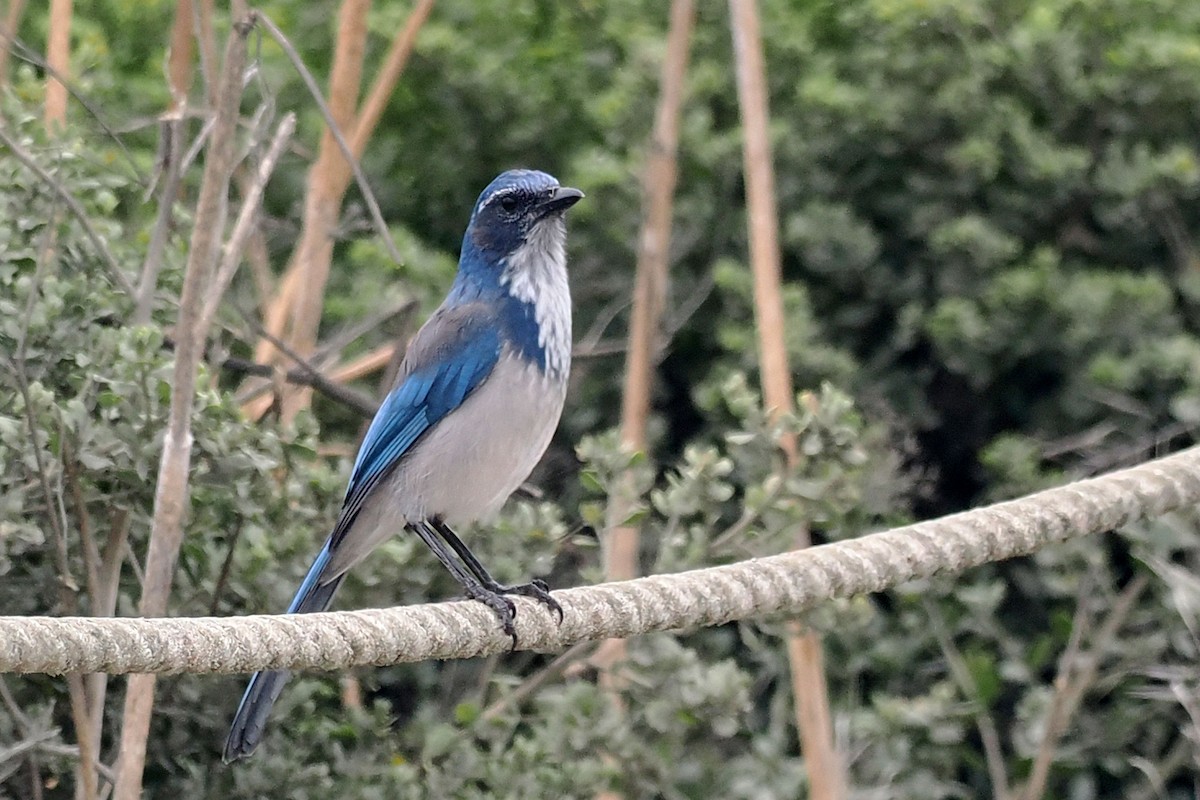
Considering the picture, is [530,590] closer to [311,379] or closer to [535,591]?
[535,591]

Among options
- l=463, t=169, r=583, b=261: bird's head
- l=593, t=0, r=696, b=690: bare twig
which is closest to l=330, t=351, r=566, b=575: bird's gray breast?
l=463, t=169, r=583, b=261: bird's head

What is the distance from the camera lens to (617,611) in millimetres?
2980

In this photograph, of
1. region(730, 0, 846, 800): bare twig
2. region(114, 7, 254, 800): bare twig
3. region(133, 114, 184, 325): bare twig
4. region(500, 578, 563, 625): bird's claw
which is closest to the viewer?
region(114, 7, 254, 800): bare twig

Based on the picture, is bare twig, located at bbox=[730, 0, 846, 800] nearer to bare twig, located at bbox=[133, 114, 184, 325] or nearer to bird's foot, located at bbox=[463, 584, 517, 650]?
bird's foot, located at bbox=[463, 584, 517, 650]

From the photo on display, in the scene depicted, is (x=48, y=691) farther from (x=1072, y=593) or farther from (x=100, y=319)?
(x=1072, y=593)

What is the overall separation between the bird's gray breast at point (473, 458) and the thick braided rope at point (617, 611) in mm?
316

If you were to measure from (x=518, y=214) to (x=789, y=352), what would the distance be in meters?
1.51

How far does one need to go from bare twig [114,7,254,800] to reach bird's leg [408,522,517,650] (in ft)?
2.02

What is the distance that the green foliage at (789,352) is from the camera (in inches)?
148

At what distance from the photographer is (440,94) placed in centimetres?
569

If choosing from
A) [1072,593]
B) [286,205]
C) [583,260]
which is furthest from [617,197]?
[1072,593]

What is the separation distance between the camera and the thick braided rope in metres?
2.34

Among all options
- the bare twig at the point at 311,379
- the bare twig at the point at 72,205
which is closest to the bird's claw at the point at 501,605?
the bare twig at the point at 311,379

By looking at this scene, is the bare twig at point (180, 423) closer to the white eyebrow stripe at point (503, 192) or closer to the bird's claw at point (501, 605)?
the bird's claw at point (501, 605)
